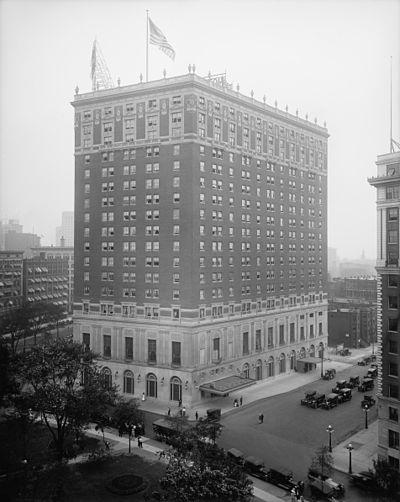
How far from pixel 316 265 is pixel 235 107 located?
42.0 meters

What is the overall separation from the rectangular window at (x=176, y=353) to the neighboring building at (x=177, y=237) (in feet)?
0.51

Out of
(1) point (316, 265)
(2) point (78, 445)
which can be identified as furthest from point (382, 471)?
(1) point (316, 265)

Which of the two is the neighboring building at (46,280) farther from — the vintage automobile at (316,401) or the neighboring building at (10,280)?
the vintage automobile at (316,401)

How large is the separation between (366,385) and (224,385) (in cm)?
2530

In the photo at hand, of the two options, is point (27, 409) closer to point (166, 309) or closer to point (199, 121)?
point (166, 309)

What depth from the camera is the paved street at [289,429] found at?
2175 inches

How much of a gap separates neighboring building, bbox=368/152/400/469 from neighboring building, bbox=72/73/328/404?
89.5ft

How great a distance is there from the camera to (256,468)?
165 feet

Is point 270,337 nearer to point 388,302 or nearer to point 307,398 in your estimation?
point 307,398

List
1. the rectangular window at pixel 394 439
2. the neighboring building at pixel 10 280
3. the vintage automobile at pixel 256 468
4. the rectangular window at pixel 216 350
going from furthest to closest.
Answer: the neighboring building at pixel 10 280 < the rectangular window at pixel 216 350 < the rectangular window at pixel 394 439 < the vintage automobile at pixel 256 468

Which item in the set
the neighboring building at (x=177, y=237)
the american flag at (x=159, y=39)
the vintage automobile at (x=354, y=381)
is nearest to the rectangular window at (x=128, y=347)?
the neighboring building at (x=177, y=237)

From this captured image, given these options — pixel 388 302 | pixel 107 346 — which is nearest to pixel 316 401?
pixel 388 302

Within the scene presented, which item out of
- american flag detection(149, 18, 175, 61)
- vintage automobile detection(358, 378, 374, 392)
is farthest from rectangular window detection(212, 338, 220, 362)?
american flag detection(149, 18, 175, 61)

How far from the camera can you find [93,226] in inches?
3445
